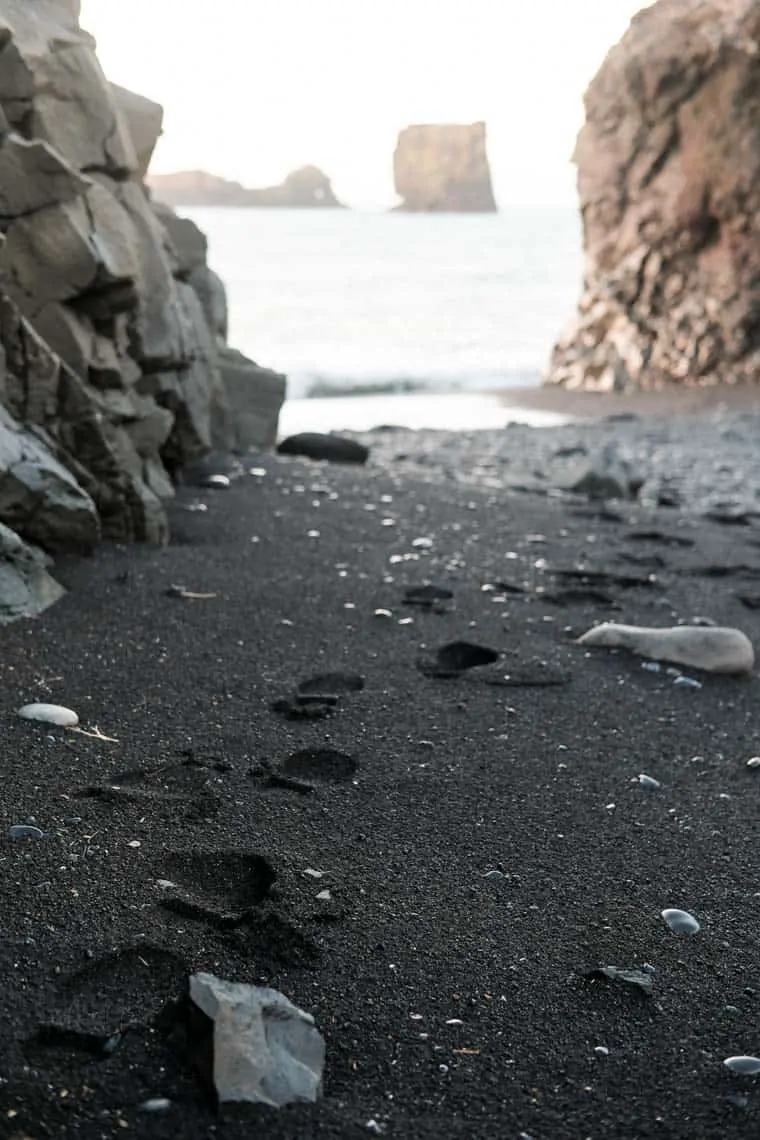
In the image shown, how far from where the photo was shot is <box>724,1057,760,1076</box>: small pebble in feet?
7.80

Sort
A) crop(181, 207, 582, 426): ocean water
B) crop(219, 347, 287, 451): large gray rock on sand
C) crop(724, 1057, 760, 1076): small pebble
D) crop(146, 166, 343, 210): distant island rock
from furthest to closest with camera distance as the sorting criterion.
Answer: crop(146, 166, 343, 210): distant island rock → crop(181, 207, 582, 426): ocean water → crop(219, 347, 287, 451): large gray rock on sand → crop(724, 1057, 760, 1076): small pebble

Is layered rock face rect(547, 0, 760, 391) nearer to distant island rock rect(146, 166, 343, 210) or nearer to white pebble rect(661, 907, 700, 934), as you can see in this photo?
white pebble rect(661, 907, 700, 934)

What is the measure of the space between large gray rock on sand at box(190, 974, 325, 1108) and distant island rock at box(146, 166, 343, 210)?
120 m

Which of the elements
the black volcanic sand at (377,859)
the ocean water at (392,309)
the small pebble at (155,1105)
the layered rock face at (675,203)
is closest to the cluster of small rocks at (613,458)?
the ocean water at (392,309)

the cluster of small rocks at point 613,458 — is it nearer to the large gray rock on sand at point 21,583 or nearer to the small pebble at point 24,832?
the large gray rock on sand at point 21,583

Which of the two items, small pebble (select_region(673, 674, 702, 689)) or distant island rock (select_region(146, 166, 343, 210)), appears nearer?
small pebble (select_region(673, 674, 702, 689))

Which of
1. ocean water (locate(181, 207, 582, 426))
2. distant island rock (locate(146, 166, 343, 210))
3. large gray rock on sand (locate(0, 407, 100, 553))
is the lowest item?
ocean water (locate(181, 207, 582, 426))

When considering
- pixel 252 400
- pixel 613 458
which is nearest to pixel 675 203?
pixel 613 458

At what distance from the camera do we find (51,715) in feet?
12.2

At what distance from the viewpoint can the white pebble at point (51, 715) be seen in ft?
12.1

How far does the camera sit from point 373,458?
12188 millimetres

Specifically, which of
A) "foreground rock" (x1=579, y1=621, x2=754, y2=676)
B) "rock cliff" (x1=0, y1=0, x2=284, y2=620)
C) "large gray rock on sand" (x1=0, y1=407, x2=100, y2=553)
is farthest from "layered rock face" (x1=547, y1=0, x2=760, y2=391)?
"large gray rock on sand" (x1=0, y1=407, x2=100, y2=553)

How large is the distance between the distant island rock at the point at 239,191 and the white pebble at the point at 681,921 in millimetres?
120039

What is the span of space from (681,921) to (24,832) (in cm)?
160
